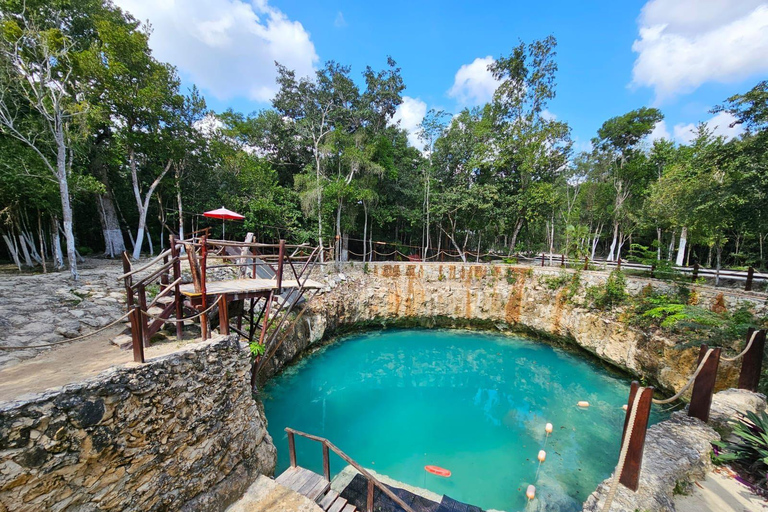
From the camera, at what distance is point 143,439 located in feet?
9.62

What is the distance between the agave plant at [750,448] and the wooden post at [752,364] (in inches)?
68.1

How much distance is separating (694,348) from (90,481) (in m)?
12.3

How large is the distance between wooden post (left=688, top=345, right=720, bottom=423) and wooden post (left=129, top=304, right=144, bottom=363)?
721 centimetres

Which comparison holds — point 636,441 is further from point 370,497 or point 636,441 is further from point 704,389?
point 370,497

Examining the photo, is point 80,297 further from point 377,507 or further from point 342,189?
point 342,189

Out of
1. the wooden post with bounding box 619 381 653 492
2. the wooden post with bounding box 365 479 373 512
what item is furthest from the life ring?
the wooden post with bounding box 619 381 653 492

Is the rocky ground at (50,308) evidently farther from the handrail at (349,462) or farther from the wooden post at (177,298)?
the handrail at (349,462)

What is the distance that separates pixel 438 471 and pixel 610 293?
28.9ft

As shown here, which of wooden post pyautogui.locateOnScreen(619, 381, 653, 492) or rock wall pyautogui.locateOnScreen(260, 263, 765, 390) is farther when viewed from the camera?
rock wall pyautogui.locateOnScreen(260, 263, 765, 390)

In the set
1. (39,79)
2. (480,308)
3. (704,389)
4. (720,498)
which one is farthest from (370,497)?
(39,79)

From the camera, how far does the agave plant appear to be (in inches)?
119

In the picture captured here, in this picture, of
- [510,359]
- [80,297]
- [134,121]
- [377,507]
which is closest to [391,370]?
[510,359]

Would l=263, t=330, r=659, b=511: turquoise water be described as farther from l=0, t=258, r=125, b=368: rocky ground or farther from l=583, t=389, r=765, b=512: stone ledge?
l=0, t=258, r=125, b=368: rocky ground

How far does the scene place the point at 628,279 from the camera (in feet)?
30.9
